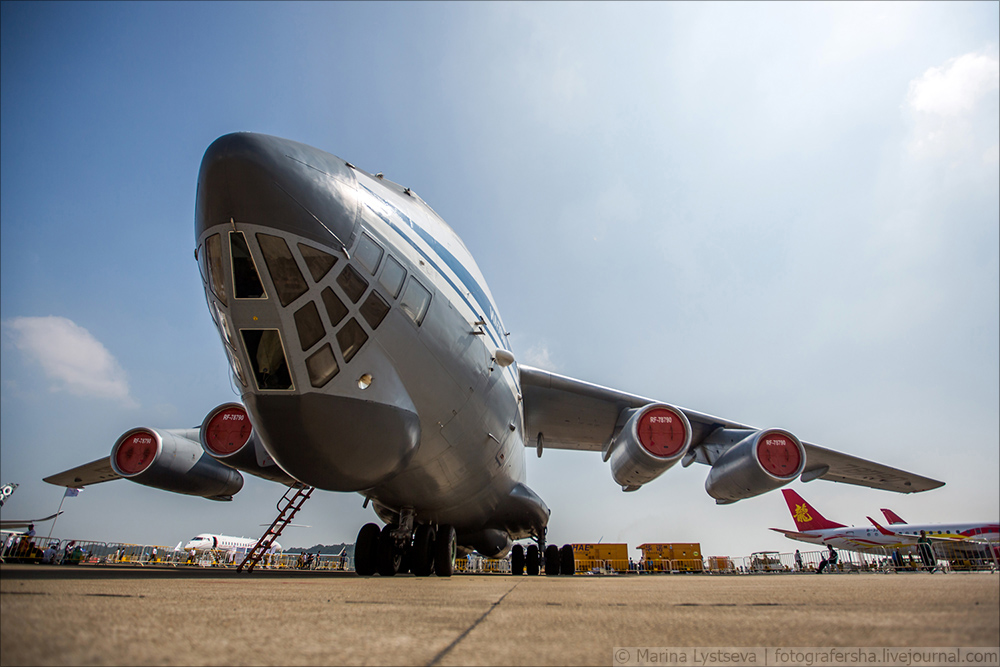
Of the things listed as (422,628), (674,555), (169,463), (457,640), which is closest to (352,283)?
(422,628)

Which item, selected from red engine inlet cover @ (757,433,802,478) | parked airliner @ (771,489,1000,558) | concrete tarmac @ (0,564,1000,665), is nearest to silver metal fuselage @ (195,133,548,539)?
concrete tarmac @ (0,564,1000,665)

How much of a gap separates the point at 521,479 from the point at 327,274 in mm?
6214

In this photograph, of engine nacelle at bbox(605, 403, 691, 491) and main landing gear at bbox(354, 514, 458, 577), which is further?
engine nacelle at bbox(605, 403, 691, 491)

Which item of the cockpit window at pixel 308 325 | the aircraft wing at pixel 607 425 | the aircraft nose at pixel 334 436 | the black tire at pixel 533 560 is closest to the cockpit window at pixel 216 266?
the cockpit window at pixel 308 325

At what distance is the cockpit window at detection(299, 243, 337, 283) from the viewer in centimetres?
340

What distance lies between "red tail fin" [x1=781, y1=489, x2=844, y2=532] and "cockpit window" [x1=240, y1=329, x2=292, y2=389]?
34.6m

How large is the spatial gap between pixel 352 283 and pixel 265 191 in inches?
33.1

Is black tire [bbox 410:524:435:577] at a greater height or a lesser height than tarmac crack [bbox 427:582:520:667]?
greater

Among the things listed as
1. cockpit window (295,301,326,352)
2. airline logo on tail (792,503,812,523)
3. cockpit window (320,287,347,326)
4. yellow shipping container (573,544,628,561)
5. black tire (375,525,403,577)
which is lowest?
black tire (375,525,403,577)

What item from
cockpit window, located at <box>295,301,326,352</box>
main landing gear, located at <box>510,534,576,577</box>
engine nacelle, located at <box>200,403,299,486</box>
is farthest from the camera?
main landing gear, located at <box>510,534,576,577</box>

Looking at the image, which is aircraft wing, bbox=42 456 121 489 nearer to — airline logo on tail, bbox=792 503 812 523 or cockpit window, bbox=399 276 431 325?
cockpit window, bbox=399 276 431 325

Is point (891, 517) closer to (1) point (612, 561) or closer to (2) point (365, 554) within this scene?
(1) point (612, 561)

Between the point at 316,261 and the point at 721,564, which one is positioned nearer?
the point at 316,261

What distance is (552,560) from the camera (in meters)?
11.6
